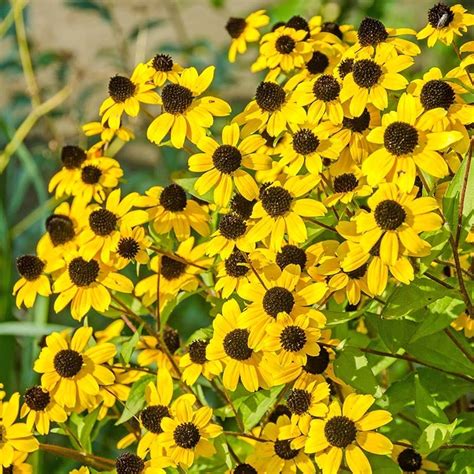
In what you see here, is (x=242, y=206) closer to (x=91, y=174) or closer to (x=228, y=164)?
(x=228, y=164)

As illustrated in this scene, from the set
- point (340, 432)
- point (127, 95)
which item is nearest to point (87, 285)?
point (127, 95)

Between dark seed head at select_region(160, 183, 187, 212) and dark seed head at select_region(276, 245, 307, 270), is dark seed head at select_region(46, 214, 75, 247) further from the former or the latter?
dark seed head at select_region(276, 245, 307, 270)

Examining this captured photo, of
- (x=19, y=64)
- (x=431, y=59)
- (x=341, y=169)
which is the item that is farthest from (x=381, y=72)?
(x=431, y=59)

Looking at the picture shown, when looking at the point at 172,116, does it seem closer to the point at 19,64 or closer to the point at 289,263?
the point at 289,263

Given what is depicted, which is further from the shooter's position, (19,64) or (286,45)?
(19,64)

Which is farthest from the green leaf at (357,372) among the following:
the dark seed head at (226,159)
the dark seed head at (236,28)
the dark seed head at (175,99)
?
the dark seed head at (236,28)

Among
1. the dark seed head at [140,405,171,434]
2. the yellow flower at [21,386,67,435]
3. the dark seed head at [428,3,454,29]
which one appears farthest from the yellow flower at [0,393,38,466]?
the dark seed head at [428,3,454,29]
